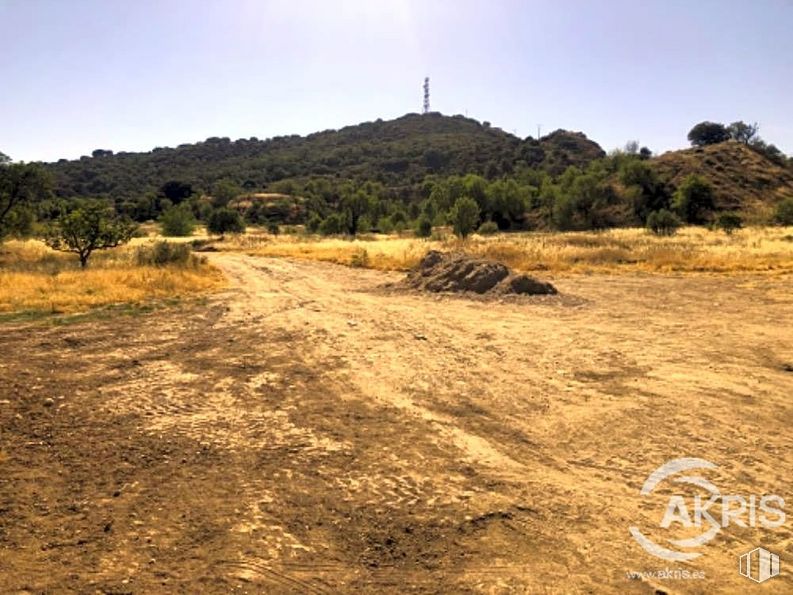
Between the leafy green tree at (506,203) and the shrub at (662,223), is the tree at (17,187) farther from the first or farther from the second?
the shrub at (662,223)

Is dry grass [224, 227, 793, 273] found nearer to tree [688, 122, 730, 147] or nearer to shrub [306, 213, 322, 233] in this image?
shrub [306, 213, 322, 233]

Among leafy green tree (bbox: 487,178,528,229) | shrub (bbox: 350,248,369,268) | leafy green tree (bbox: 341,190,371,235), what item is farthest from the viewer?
leafy green tree (bbox: 487,178,528,229)

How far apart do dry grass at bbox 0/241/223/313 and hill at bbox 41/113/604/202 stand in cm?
9074

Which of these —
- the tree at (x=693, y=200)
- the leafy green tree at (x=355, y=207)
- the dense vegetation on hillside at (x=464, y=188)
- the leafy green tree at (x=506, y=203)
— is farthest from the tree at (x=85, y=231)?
the tree at (x=693, y=200)

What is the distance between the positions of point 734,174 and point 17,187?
75.9m

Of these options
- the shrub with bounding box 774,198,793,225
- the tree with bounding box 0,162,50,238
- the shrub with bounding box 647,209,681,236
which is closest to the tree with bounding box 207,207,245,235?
the tree with bounding box 0,162,50,238

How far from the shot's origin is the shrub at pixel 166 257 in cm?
2426

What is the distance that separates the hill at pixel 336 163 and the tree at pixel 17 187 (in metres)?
68.3

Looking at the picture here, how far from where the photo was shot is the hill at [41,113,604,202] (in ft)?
397

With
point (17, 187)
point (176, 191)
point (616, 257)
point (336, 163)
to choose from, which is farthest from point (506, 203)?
point (336, 163)

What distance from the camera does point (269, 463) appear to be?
19.3 feet

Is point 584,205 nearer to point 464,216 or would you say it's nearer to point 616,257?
point 464,216

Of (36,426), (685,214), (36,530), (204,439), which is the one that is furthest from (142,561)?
(685,214)

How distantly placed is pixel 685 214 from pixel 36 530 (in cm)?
6357
